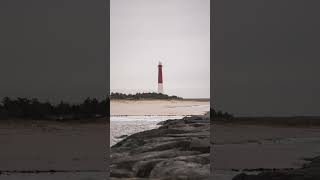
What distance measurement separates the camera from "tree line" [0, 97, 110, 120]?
4578mm

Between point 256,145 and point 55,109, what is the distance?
87.9 inches

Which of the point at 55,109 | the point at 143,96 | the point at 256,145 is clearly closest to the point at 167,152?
the point at 143,96

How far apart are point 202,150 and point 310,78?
5.50ft

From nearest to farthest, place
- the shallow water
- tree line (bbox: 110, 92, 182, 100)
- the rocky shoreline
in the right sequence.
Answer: the rocky shoreline < the shallow water < tree line (bbox: 110, 92, 182, 100)

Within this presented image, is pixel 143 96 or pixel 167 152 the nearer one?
pixel 167 152

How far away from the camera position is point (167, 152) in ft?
18.9

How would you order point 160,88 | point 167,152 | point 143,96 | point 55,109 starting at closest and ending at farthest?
point 55,109 → point 167,152 → point 143,96 → point 160,88

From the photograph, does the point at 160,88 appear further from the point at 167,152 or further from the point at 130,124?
the point at 167,152

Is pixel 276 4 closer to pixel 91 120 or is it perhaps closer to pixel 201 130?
pixel 201 130

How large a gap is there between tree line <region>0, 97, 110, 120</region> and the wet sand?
128 cm

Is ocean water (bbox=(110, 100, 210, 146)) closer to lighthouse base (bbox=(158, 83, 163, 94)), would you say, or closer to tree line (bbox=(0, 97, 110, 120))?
lighthouse base (bbox=(158, 83, 163, 94))

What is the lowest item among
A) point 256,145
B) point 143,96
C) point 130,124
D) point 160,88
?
point 256,145

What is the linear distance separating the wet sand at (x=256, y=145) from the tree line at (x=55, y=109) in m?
1.28

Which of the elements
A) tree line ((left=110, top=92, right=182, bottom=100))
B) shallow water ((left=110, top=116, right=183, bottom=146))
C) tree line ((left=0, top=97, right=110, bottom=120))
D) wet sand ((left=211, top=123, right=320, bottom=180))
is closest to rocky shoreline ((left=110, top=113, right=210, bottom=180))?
shallow water ((left=110, top=116, right=183, bottom=146))
